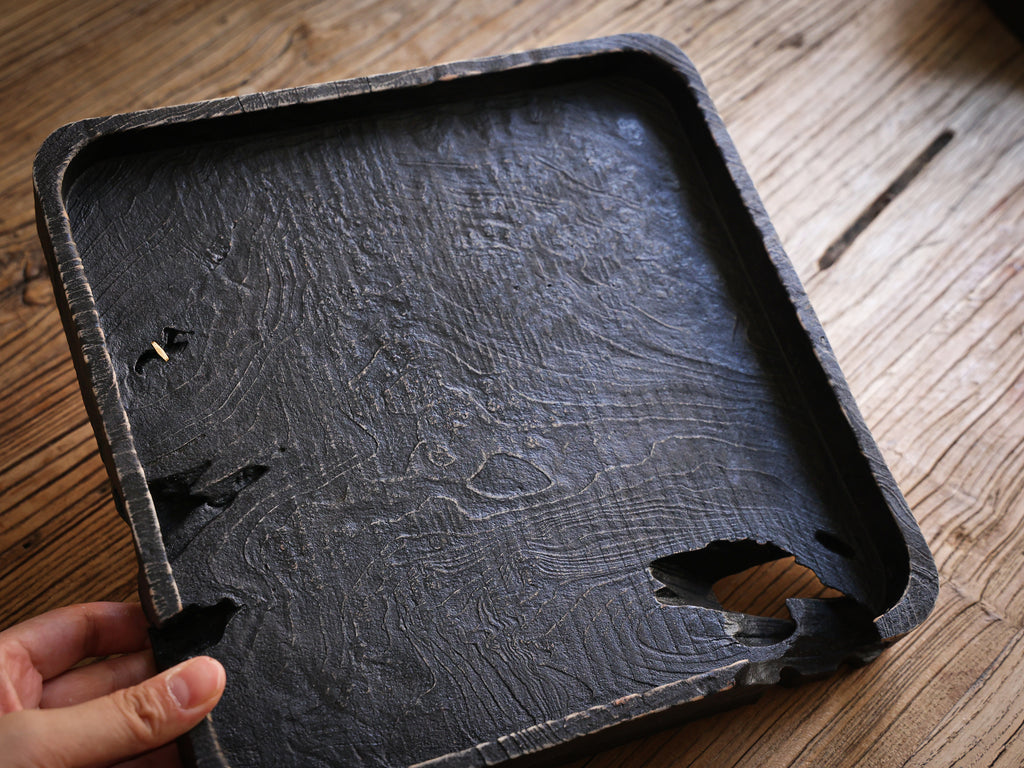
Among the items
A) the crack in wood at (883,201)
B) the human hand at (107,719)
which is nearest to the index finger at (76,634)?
the human hand at (107,719)

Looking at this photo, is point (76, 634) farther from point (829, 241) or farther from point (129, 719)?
point (829, 241)

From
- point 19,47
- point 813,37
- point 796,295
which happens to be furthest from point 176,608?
point 813,37

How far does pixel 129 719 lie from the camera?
0.82 meters

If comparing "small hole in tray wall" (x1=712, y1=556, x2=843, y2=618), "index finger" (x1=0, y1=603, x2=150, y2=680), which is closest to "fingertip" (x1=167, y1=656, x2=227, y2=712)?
"index finger" (x1=0, y1=603, x2=150, y2=680)

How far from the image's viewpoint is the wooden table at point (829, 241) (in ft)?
3.81

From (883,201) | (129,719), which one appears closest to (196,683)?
(129,719)

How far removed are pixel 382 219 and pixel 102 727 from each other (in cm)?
64

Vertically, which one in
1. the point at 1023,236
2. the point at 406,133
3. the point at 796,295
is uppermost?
the point at 1023,236

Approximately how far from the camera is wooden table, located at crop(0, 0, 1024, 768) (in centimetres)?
116

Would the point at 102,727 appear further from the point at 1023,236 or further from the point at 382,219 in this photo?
the point at 1023,236

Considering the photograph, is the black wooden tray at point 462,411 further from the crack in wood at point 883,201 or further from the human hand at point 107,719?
the crack in wood at point 883,201

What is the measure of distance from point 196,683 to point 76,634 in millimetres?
312

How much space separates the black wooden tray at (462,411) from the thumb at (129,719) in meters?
0.05

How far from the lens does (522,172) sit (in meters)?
1.19
